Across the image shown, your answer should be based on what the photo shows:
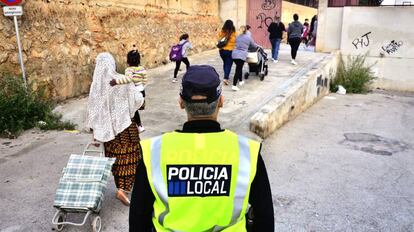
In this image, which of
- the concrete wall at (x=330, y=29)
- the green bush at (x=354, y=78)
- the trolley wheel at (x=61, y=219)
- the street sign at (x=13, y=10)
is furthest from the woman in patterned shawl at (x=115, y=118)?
the concrete wall at (x=330, y=29)

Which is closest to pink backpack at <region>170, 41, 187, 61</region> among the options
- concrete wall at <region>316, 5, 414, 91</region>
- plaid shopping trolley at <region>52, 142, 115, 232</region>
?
plaid shopping trolley at <region>52, 142, 115, 232</region>

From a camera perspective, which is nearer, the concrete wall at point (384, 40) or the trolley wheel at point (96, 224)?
the trolley wheel at point (96, 224)

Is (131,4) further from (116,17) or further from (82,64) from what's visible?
(82,64)

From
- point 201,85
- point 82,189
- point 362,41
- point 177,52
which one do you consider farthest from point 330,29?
point 201,85

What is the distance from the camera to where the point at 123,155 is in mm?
4164

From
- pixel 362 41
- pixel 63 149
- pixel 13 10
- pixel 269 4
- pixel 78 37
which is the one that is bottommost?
pixel 63 149

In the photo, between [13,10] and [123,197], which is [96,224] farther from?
[13,10]

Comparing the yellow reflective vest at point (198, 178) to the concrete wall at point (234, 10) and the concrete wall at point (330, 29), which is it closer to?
the concrete wall at point (330, 29)

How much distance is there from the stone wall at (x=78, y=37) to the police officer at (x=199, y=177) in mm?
6561

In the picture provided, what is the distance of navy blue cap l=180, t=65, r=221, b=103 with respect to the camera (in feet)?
5.35

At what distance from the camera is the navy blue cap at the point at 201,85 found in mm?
1630

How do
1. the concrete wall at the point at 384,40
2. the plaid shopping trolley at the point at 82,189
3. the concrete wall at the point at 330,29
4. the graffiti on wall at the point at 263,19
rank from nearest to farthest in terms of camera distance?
the plaid shopping trolley at the point at 82,189 → the concrete wall at the point at 384,40 → the concrete wall at the point at 330,29 → the graffiti on wall at the point at 263,19

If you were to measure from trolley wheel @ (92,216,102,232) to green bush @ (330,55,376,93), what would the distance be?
11089 mm

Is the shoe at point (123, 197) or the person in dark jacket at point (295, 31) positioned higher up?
the person in dark jacket at point (295, 31)
